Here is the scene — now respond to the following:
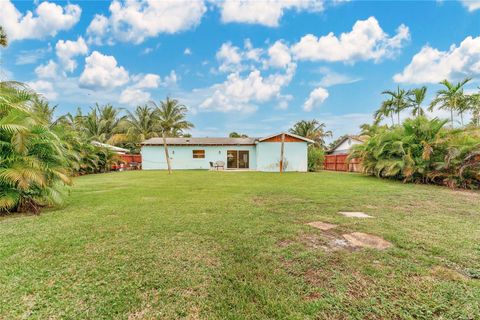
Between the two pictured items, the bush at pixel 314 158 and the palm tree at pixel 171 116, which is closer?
the bush at pixel 314 158

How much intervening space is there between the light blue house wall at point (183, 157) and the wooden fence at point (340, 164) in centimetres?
727

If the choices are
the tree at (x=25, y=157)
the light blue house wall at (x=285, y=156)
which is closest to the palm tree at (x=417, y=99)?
the light blue house wall at (x=285, y=156)

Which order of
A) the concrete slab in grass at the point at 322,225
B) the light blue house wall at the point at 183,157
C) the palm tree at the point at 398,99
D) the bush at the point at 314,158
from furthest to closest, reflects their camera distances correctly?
1. the light blue house wall at the point at 183,157
2. the palm tree at the point at 398,99
3. the bush at the point at 314,158
4. the concrete slab in grass at the point at 322,225

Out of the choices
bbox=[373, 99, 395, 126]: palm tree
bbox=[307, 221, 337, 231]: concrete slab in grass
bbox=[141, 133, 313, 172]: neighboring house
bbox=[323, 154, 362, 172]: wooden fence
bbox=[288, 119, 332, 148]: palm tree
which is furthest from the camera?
bbox=[288, 119, 332, 148]: palm tree

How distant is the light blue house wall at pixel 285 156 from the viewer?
18625 mm

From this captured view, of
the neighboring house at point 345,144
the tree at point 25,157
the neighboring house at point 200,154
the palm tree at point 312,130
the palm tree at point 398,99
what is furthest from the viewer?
the palm tree at point 312,130

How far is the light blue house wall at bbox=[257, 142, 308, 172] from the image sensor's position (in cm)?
1862

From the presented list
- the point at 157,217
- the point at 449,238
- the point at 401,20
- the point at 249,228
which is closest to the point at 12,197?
the point at 157,217

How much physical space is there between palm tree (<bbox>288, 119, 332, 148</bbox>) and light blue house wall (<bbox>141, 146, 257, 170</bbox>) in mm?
12756

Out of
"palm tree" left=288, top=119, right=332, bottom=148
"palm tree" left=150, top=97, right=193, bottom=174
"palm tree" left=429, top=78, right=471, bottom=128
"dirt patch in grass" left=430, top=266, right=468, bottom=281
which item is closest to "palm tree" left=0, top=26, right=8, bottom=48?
"dirt patch in grass" left=430, top=266, right=468, bottom=281

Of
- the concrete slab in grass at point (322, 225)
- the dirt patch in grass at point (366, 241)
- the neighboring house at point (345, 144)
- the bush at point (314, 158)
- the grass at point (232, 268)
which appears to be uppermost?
the neighboring house at point (345, 144)

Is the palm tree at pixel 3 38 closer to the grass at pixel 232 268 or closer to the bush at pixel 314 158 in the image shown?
the grass at pixel 232 268

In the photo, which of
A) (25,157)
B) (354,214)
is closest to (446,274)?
(354,214)

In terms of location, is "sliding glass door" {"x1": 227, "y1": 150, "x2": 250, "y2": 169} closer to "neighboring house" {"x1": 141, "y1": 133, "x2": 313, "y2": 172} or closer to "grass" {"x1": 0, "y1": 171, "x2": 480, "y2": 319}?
"neighboring house" {"x1": 141, "y1": 133, "x2": 313, "y2": 172}
